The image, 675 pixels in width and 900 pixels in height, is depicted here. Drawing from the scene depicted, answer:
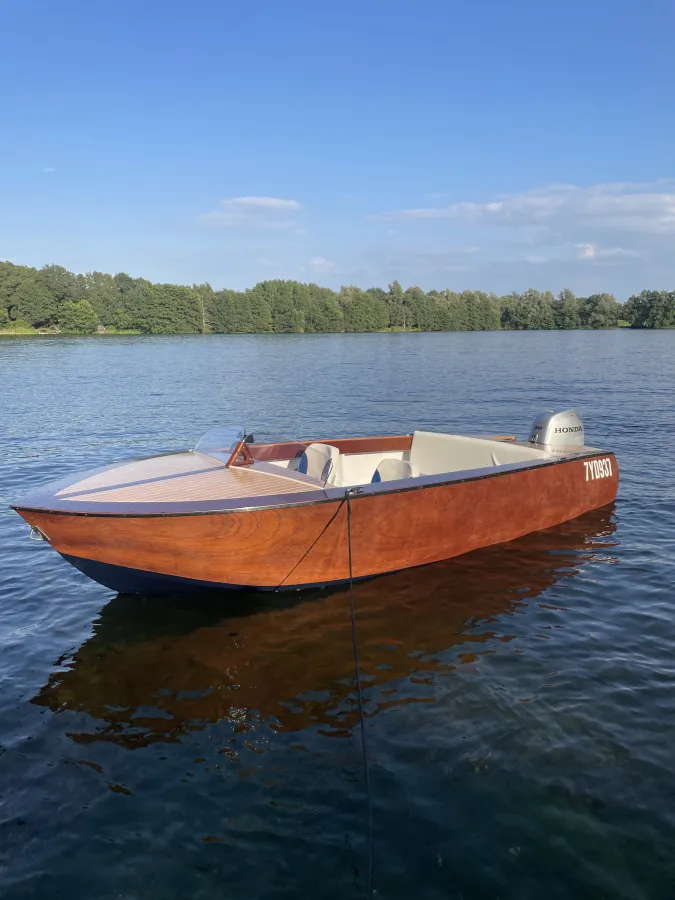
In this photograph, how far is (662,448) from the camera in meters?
15.2

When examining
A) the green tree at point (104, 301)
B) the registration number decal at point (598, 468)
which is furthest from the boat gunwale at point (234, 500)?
the green tree at point (104, 301)

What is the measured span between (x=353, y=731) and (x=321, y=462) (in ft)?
13.4

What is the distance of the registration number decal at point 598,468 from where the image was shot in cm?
923

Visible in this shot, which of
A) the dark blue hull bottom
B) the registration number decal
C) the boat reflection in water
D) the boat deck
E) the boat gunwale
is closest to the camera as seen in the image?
the boat reflection in water

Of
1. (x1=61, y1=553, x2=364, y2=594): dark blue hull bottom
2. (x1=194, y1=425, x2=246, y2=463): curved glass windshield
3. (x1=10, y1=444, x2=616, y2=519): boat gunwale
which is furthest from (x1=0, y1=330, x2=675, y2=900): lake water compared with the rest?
→ (x1=194, y1=425, x2=246, y2=463): curved glass windshield

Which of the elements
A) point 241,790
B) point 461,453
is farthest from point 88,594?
point 461,453

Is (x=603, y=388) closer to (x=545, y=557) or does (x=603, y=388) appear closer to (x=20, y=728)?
(x=545, y=557)

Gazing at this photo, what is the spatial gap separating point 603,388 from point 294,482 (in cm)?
2484

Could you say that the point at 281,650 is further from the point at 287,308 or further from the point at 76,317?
the point at 287,308

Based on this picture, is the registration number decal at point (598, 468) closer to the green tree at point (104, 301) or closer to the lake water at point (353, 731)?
the lake water at point (353, 731)

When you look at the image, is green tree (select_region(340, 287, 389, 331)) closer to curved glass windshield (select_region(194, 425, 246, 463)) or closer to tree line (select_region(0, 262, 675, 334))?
tree line (select_region(0, 262, 675, 334))

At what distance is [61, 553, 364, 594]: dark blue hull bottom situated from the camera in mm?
Result: 6043

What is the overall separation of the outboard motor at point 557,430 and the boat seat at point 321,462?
3.06 metres

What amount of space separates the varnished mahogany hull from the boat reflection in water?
14.9 inches
